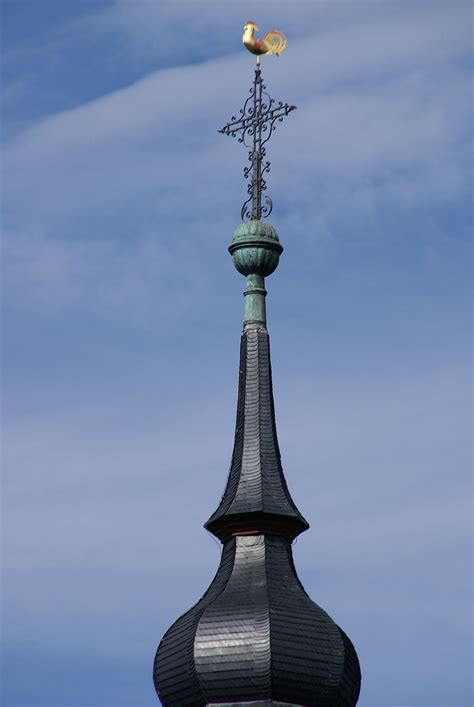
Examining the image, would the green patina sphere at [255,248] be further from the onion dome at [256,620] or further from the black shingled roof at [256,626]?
the black shingled roof at [256,626]

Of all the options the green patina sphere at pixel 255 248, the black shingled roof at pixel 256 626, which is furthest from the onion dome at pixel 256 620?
the green patina sphere at pixel 255 248

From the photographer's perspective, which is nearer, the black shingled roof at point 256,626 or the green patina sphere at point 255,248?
the black shingled roof at point 256,626

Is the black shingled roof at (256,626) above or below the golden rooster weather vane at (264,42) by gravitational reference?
below

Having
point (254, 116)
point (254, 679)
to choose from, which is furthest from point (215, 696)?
point (254, 116)

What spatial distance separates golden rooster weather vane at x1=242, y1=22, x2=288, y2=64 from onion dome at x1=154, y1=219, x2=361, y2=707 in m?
8.03

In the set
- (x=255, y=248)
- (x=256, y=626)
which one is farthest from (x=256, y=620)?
(x=255, y=248)

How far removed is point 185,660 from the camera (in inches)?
2451

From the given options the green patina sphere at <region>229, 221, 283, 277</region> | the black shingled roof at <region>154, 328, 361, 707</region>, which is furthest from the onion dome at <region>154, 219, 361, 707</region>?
the green patina sphere at <region>229, 221, 283, 277</region>

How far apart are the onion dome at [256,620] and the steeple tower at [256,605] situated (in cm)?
2

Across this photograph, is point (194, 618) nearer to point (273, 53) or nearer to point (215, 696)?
point (215, 696)

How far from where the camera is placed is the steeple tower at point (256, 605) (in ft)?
201

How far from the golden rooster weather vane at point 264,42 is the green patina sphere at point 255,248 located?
4334 millimetres

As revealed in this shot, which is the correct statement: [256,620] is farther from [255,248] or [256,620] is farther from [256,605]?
[255,248]

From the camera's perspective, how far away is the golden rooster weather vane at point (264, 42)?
224 feet
